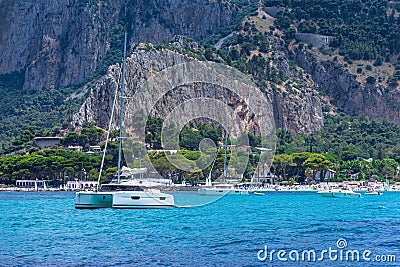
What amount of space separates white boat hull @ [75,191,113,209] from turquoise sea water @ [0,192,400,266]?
1.24 m

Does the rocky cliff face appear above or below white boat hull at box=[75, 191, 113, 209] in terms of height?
above

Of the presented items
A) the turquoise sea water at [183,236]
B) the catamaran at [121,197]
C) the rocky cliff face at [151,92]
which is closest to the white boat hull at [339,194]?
the turquoise sea water at [183,236]

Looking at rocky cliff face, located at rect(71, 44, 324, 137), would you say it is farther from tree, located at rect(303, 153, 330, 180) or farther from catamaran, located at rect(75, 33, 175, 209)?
catamaran, located at rect(75, 33, 175, 209)

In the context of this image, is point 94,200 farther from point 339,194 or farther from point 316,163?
point 316,163

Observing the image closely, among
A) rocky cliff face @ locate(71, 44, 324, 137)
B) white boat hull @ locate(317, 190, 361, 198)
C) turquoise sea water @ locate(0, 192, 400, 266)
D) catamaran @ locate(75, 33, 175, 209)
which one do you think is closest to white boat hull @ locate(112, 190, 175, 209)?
catamaran @ locate(75, 33, 175, 209)

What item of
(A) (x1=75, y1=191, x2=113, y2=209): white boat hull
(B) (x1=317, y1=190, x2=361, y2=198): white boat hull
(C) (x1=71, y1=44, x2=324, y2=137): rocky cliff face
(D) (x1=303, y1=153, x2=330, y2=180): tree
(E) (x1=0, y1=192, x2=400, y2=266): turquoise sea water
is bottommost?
(E) (x1=0, y1=192, x2=400, y2=266): turquoise sea water

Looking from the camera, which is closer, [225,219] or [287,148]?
[225,219]

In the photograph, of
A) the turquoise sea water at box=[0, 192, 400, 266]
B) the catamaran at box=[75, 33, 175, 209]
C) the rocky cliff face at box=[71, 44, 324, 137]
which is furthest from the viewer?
the rocky cliff face at box=[71, 44, 324, 137]

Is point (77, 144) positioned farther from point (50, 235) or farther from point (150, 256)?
point (150, 256)

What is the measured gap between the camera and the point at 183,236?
56.6m

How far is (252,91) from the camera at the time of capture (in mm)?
187875

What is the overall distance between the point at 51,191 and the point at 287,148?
55.1 metres

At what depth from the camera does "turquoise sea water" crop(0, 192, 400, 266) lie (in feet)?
151

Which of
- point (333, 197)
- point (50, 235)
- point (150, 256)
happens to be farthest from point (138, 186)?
point (333, 197)
